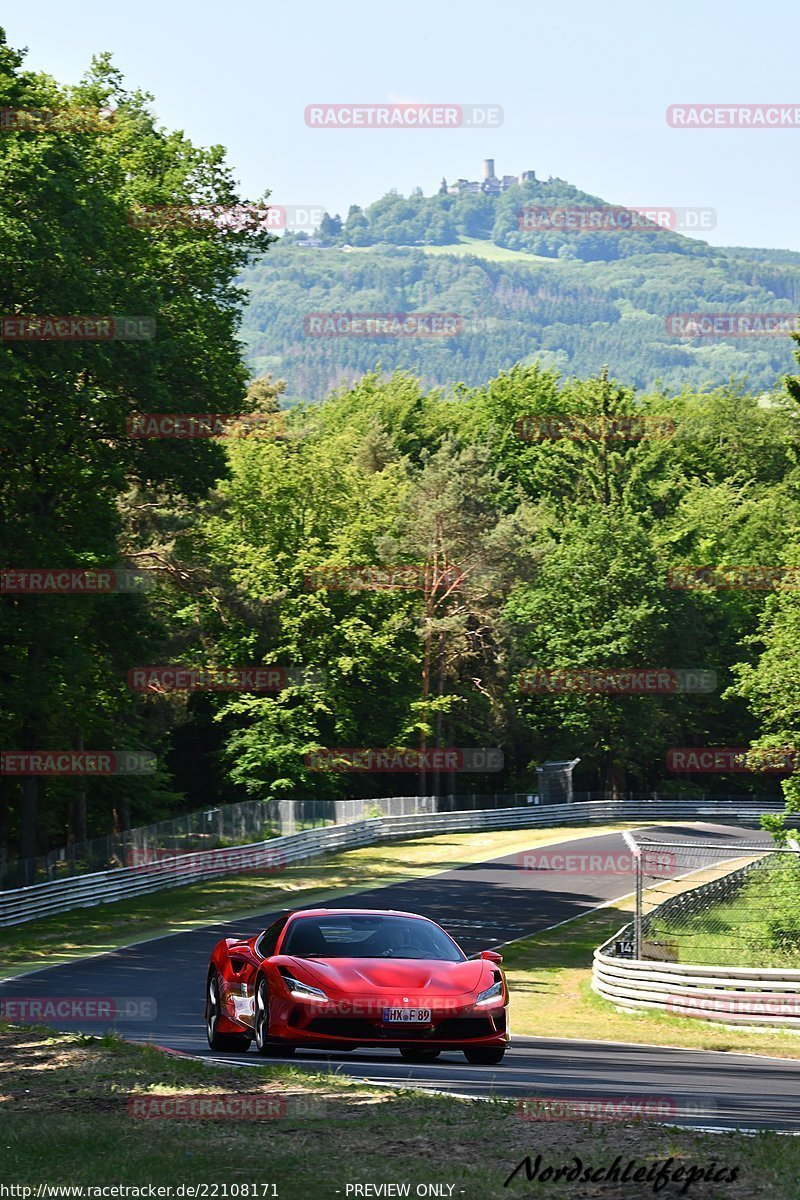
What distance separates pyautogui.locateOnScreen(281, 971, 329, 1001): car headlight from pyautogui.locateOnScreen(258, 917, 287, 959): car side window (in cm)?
68

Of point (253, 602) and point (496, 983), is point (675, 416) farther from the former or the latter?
point (496, 983)

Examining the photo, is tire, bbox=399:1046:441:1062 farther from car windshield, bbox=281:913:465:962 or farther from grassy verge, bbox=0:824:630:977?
grassy verge, bbox=0:824:630:977

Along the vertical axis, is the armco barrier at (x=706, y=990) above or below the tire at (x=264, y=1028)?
below

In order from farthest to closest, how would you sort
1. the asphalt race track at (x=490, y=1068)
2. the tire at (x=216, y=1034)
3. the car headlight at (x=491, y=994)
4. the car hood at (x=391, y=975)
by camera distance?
the tire at (x=216, y=1034) → the car headlight at (x=491, y=994) → the car hood at (x=391, y=975) → the asphalt race track at (x=490, y=1068)

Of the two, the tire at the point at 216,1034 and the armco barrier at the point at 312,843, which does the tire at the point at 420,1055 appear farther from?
the armco barrier at the point at 312,843

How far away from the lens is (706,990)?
907 inches

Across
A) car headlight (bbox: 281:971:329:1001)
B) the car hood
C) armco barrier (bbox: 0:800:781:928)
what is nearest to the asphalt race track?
car headlight (bbox: 281:971:329:1001)

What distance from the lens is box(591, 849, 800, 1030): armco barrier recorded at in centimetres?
2175

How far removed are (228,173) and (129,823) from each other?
2340 cm

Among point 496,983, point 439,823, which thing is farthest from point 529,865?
point 496,983

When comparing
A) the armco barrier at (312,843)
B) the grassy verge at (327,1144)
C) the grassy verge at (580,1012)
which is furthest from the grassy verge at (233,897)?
the grassy verge at (327,1144)

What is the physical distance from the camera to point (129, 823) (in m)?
57.1

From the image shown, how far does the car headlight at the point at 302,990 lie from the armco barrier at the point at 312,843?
25.2m

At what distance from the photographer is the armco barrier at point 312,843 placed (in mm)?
38500
